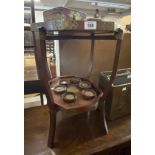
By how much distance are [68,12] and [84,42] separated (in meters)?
0.79

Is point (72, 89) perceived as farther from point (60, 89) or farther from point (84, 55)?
point (84, 55)

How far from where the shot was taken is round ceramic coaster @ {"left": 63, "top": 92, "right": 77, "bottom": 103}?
0.91 metres

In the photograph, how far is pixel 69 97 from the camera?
94 centimetres

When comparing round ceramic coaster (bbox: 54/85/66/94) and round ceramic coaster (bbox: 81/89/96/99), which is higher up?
round ceramic coaster (bbox: 54/85/66/94)

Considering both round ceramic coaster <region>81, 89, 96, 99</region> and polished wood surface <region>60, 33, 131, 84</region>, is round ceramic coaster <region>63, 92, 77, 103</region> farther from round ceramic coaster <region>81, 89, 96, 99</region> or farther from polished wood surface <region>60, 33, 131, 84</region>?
polished wood surface <region>60, 33, 131, 84</region>

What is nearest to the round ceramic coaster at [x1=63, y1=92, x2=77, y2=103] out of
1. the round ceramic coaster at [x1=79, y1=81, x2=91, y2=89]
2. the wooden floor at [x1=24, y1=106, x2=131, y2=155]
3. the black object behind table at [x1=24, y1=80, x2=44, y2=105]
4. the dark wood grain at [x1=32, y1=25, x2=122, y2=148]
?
the dark wood grain at [x1=32, y1=25, x2=122, y2=148]

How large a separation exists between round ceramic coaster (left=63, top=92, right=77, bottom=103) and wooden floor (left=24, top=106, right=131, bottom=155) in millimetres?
251

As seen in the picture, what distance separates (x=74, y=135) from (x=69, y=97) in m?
0.26

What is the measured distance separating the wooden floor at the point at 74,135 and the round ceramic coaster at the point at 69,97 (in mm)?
251

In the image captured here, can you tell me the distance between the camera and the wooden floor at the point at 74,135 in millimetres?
878

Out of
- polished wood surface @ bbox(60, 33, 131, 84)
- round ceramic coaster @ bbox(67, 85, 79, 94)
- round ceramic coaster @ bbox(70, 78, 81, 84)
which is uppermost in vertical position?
polished wood surface @ bbox(60, 33, 131, 84)
